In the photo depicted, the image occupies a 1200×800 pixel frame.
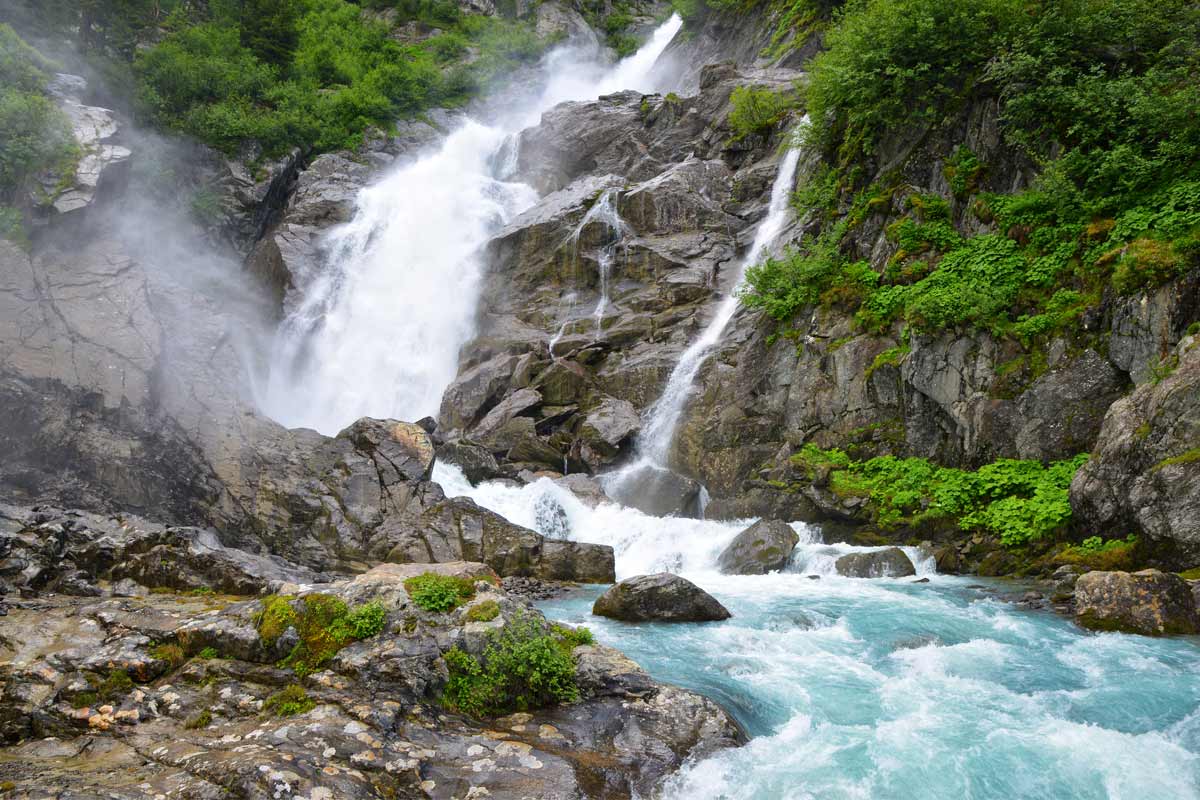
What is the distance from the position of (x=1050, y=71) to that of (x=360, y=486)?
20070 mm

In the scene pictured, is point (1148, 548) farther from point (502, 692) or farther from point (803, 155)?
point (803, 155)

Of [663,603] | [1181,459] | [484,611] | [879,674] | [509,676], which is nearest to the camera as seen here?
[509,676]

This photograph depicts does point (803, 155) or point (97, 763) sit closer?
point (97, 763)

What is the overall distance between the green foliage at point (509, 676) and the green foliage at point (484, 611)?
249 mm

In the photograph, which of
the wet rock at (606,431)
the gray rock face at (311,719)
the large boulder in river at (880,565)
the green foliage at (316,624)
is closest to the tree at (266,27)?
the wet rock at (606,431)

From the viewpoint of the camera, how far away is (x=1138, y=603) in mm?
9680

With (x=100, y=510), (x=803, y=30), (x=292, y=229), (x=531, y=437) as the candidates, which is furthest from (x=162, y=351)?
(x=803, y=30)

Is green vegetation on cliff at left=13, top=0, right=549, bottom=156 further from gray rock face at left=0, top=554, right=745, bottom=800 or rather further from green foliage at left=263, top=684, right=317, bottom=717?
green foliage at left=263, top=684, right=317, bottom=717

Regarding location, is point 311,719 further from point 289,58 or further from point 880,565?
point 289,58

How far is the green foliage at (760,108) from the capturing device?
30797 millimetres

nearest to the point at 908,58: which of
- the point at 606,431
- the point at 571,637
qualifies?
the point at 606,431

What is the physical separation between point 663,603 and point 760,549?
16.0 feet

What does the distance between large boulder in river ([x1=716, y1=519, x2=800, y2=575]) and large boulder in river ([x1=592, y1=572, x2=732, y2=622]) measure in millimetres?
3820

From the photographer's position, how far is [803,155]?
2634 centimetres
